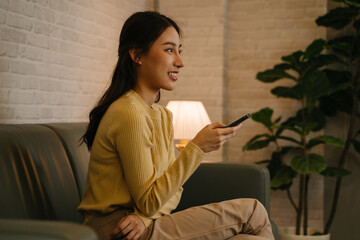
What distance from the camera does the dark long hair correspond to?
165 cm

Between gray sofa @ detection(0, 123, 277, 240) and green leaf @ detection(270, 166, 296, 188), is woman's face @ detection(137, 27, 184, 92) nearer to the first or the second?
gray sofa @ detection(0, 123, 277, 240)

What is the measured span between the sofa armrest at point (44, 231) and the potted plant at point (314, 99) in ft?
8.72

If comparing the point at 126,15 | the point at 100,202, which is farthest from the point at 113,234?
the point at 126,15

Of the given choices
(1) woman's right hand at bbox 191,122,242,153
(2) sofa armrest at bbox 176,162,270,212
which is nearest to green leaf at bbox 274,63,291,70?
(2) sofa armrest at bbox 176,162,270,212

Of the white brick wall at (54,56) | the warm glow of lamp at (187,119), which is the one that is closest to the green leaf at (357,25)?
the warm glow of lamp at (187,119)

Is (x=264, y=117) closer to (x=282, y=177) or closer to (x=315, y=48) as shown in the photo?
(x=282, y=177)

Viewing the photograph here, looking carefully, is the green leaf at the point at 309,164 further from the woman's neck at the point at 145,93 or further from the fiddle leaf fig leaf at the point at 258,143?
the woman's neck at the point at 145,93

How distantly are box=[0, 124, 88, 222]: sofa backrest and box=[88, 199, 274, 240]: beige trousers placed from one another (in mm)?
274

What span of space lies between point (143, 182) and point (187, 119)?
1566 millimetres

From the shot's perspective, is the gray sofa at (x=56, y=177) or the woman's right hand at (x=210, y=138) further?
the gray sofa at (x=56, y=177)

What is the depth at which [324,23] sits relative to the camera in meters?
3.58

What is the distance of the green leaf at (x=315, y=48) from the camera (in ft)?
11.4

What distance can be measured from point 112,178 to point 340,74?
264 cm

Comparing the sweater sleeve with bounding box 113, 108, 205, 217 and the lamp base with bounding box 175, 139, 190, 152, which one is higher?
the sweater sleeve with bounding box 113, 108, 205, 217
